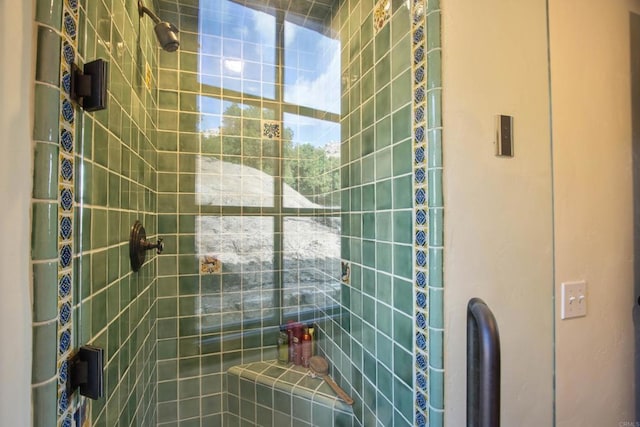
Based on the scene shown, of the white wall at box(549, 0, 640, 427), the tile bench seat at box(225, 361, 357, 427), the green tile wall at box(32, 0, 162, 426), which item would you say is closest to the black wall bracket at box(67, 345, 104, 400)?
the green tile wall at box(32, 0, 162, 426)

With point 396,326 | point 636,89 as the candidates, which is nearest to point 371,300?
point 396,326

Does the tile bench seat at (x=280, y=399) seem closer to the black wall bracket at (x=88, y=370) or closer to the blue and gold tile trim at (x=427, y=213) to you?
the blue and gold tile trim at (x=427, y=213)

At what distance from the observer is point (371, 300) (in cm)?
116

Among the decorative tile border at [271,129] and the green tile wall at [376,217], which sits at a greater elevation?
the decorative tile border at [271,129]

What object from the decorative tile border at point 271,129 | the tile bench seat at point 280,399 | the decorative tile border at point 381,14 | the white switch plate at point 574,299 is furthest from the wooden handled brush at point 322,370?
the decorative tile border at point 381,14

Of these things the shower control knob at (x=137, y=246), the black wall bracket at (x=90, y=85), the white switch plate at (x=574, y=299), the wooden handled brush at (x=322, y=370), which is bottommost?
the wooden handled brush at (x=322, y=370)

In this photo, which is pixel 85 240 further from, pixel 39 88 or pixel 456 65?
pixel 456 65

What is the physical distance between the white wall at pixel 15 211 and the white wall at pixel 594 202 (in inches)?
50.2

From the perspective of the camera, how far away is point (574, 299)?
3.03 ft

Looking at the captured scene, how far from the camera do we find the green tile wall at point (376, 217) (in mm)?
933

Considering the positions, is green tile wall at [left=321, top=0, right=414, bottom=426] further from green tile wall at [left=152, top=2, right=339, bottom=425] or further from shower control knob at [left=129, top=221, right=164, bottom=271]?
shower control knob at [left=129, top=221, right=164, bottom=271]

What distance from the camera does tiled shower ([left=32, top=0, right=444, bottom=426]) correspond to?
615 millimetres

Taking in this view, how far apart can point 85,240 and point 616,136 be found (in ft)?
5.26

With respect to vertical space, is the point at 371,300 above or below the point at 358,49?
below
